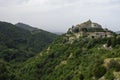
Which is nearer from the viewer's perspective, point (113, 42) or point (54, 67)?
point (113, 42)

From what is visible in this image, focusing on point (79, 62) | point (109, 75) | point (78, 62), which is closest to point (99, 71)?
point (109, 75)

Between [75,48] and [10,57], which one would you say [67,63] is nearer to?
[75,48]

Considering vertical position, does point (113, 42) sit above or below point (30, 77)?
above

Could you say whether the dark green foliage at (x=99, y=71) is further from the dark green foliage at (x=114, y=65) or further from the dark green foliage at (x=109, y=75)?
the dark green foliage at (x=109, y=75)

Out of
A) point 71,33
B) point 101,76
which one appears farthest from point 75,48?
point 101,76

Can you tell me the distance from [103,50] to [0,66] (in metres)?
26.8

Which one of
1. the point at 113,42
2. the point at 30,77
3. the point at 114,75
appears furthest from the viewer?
the point at 30,77

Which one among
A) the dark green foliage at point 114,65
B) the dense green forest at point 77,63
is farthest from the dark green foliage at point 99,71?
the dark green foliage at point 114,65

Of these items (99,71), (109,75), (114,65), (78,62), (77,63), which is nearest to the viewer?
(109,75)

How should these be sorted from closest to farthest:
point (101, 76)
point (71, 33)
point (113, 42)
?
point (101, 76)
point (113, 42)
point (71, 33)

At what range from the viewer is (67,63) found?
3627 inches

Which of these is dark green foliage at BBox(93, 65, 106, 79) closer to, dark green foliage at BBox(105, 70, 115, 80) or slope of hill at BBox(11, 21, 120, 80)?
slope of hill at BBox(11, 21, 120, 80)

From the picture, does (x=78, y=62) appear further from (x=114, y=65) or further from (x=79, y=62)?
(x=114, y=65)

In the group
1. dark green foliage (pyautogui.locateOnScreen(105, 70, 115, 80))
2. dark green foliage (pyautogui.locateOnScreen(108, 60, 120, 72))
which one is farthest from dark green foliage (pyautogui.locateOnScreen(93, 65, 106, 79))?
dark green foliage (pyautogui.locateOnScreen(105, 70, 115, 80))
